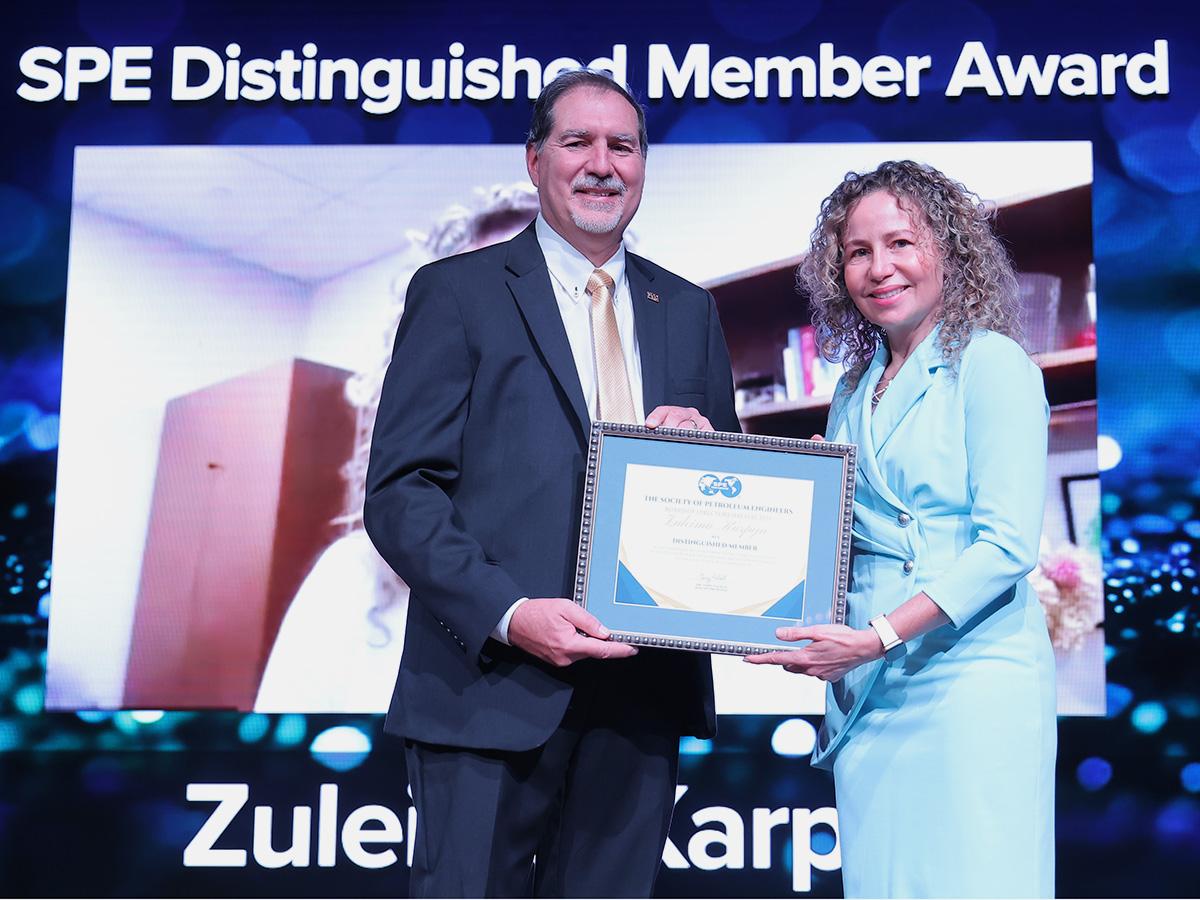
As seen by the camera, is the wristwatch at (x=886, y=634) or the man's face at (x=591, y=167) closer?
the wristwatch at (x=886, y=634)

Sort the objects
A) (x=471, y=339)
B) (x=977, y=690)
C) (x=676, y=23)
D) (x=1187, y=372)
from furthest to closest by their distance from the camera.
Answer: (x=676, y=23) < (x=1187, y=372) < (x=471, y=339) < (x=977, y=690)

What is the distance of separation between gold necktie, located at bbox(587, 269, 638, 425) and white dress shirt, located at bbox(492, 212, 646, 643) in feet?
0.04

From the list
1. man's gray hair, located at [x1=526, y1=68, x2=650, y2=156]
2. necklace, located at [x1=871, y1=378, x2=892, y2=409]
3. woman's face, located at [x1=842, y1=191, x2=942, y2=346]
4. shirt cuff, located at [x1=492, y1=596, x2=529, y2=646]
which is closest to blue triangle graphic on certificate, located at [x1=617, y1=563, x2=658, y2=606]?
shirt cuff, located at [x1=492, y1=596, x2=529, y2=646]

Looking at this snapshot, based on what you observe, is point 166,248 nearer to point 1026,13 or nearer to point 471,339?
point 471,339

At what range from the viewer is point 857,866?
1.87 m

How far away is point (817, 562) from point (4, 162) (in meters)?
3.37

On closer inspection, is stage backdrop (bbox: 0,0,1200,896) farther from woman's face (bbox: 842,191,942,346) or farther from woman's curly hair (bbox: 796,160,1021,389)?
woman's face (bbox: 842,191,942,346)

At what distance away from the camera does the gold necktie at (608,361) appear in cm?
198

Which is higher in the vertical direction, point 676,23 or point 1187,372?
point 676,23

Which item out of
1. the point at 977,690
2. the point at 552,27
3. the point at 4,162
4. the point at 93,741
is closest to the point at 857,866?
the point at 977,690

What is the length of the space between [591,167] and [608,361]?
0.35m

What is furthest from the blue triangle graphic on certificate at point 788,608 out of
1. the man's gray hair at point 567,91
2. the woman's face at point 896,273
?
the man's gray hair at point 567,91

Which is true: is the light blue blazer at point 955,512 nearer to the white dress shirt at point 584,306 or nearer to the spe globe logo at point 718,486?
the spe globe logo at point 718,486

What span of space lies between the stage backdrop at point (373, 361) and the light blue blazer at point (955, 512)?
1843mm
